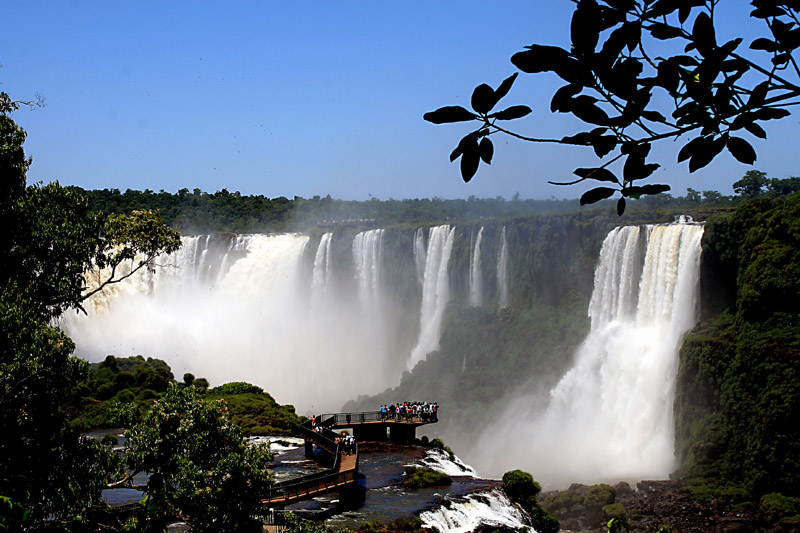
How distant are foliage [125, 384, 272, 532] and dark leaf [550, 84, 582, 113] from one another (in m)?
9.54

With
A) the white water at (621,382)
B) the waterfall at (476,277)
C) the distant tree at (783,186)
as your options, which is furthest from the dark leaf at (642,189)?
the distant tree at (783,186)

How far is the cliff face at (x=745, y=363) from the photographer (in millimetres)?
25938

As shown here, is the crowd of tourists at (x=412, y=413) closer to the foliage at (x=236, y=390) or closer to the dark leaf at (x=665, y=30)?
the foliage at (x=236, y=390)

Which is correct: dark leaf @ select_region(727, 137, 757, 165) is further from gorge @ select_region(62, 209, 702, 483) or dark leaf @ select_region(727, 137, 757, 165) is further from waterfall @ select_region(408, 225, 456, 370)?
waterfall @ select_region(408, 225, 456, 370)

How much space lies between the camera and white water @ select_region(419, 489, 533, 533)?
19516mm

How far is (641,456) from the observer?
33.8m

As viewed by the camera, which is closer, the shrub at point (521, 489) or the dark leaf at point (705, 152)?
the dark leaf at point (705, 152)

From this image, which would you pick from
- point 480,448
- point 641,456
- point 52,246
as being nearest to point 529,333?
point 480,448

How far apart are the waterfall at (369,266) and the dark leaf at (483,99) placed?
52.1 m

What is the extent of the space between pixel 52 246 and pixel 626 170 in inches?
478

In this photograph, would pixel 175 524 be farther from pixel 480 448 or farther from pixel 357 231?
pixel 357 231

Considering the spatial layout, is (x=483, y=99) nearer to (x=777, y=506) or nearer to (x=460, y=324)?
(x=777, y=506)

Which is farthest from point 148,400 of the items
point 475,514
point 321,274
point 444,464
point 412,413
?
point 321,274

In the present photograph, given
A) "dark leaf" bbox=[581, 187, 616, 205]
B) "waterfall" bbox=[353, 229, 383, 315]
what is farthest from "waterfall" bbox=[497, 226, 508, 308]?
"dark leaf" bbox=[581, 187, 616, 205]
